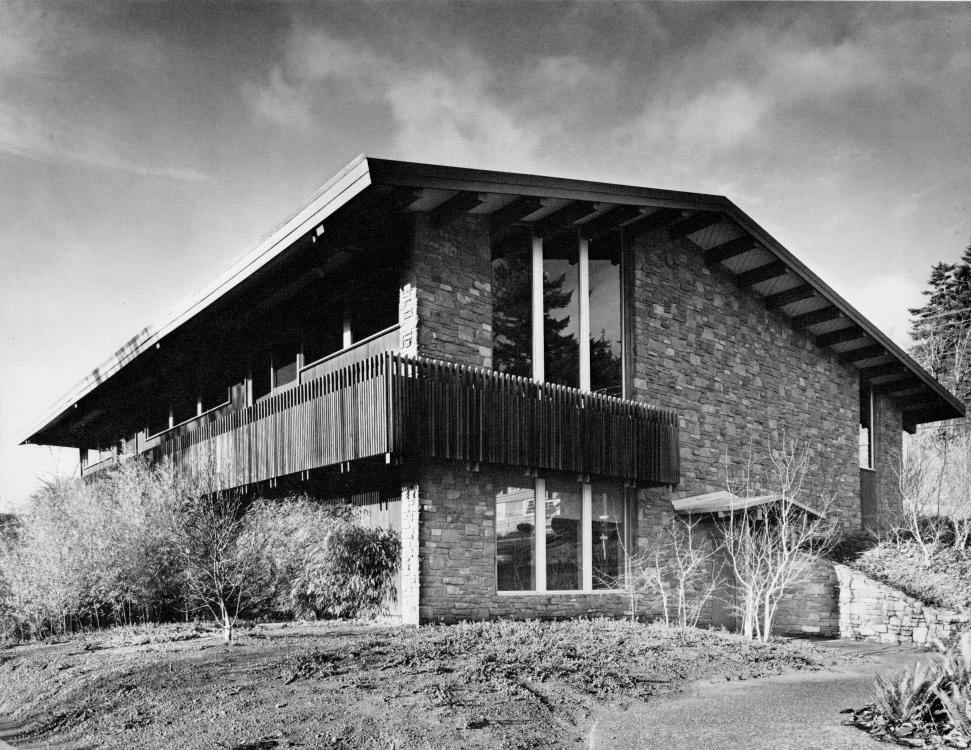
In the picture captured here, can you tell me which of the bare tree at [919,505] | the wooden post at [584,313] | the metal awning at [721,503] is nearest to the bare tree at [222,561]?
the wooden post at [584,313]

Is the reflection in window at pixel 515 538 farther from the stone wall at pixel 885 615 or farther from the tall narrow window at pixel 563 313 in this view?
the stone wall at pixel 885 615

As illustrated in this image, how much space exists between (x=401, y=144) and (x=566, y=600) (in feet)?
23.1

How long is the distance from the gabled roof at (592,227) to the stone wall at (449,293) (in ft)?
1.22

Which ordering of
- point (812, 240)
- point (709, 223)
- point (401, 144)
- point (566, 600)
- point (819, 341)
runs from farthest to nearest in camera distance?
point (819, 341) < point (812, 240) < point (709, 223) < point (566, 600) < point (401, 144)

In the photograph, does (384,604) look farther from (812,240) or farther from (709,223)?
(812,240)

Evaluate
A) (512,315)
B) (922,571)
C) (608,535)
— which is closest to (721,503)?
(608,535)

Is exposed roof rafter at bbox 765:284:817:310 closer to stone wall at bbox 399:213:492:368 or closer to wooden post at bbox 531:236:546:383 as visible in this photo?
wooden post at bbox 531:236:546:383

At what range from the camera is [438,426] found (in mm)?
12234

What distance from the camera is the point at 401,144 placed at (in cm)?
1285

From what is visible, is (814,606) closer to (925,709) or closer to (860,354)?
(860,354)

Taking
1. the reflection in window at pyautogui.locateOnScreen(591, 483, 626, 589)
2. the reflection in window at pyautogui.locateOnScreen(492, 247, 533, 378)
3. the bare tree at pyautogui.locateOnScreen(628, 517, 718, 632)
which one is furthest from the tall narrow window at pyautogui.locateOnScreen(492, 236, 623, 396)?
the bare tree at pyautogui.locateOnScreen(628, 517, 718, 632)

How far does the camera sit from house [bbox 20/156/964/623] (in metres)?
12.6

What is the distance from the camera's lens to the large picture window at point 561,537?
13477 mm

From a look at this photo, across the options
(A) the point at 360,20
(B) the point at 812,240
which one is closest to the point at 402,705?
(A) the point at 360,20
